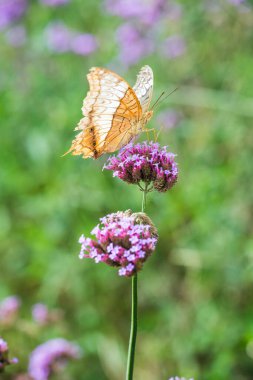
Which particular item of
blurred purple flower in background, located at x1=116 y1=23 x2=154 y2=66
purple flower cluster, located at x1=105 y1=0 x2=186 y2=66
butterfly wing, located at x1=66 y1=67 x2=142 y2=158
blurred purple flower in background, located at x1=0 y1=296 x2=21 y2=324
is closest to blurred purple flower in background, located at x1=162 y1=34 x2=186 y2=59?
purple flower cluster, located at x1=105 y1=0 x2=186 y2=66

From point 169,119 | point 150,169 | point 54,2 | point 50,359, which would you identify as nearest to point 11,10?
point 54,2

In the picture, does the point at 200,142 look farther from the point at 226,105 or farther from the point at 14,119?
the point at 14,119

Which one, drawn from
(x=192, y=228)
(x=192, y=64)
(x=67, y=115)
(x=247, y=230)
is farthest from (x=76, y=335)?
(x=192, y=64)

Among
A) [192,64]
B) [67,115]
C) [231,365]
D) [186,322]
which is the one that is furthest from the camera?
[192,64]

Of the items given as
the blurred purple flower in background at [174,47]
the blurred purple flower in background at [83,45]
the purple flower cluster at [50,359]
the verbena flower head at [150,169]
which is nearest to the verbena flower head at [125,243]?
the verbena flower head at [150,169]

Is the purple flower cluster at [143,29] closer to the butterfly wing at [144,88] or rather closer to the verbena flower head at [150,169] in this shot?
the butterfly wing at [144,88]

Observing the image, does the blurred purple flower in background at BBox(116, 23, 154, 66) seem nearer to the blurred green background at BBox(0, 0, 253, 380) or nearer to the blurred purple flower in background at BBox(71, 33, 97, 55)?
the blurred green background at BBox(0, 0, 253, 380)
